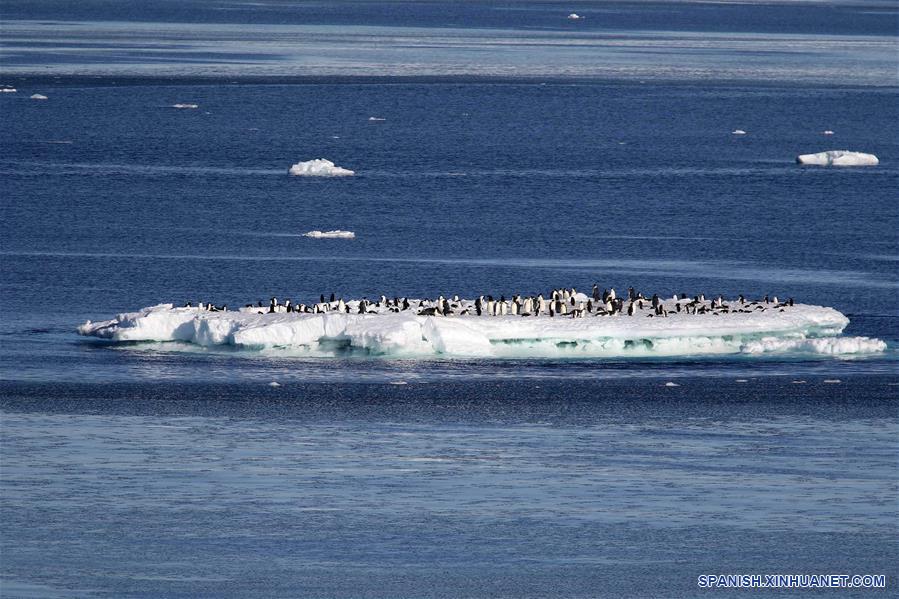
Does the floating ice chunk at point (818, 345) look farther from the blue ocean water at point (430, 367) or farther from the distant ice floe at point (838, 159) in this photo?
the distant ice floe at point (838, 159)

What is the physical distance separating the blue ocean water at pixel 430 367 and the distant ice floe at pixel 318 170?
34.4 inches

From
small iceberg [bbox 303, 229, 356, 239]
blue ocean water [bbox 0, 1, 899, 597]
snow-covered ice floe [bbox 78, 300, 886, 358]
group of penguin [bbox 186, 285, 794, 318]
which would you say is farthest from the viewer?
small iceberg [bbox 303, 229, 356, 239]

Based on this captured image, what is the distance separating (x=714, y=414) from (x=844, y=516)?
320 inches

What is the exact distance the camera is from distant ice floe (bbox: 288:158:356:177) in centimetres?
8738

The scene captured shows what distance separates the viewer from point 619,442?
40656 mm

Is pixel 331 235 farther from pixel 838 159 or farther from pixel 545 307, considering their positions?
pixel 838 159

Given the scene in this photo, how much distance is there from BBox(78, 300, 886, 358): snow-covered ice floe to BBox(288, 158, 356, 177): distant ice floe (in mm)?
38703

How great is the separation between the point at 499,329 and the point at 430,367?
193 centimetres

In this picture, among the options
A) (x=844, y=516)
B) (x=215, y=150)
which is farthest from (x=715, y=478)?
(x=215, y=150)

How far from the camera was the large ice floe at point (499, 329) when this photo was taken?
4681cm

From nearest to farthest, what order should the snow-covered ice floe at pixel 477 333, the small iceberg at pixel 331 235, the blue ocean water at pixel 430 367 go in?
the blue ocean water at pixel 430 367 → the snow-covered ice floe at pixel 477 333 → the small iceberg at pixel 331 235

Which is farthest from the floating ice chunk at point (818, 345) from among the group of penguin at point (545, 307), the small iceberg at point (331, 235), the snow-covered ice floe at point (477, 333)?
the small iceberg at point (331, 235)

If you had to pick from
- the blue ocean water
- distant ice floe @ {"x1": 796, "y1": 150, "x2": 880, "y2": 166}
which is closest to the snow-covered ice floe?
the blue ocean water

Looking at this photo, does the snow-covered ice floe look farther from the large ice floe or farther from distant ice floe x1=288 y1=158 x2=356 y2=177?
distant ice floe x1=288 y1=158 x2=356 y2=177
